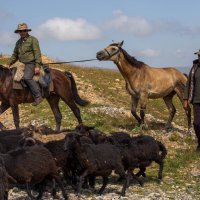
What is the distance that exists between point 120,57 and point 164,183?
283 inches

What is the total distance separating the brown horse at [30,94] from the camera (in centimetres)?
1625

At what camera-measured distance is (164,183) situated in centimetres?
1186

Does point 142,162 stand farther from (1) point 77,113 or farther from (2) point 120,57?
(2) point 120,57

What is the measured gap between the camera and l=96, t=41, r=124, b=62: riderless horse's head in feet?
58.7

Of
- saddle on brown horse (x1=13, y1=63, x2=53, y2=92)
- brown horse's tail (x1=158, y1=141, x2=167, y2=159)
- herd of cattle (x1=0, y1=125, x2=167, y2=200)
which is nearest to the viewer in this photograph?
herd of cattle (x1=0, y1=125, x2=167, y2=200)

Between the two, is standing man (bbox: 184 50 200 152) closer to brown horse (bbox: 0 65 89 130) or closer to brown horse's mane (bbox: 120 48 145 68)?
brown horse's mane (bbox: 120 48 145 68)

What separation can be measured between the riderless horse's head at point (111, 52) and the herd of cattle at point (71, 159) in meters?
6.06

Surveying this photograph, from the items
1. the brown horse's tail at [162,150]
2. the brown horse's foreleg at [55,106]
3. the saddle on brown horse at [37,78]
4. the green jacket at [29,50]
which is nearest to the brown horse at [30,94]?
the brown horse's foreleg at [55,106]

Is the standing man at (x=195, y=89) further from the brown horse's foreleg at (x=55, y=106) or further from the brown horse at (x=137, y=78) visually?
the brown horse's foreleg at (x=55, y=106)

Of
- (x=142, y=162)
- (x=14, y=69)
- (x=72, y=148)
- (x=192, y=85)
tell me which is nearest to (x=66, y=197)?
(x=72, y=148)

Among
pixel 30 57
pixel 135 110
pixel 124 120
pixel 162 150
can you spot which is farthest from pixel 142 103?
pixel 162 150

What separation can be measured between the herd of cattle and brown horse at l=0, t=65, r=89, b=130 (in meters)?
4.04

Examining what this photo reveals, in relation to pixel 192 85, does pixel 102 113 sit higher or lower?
lower

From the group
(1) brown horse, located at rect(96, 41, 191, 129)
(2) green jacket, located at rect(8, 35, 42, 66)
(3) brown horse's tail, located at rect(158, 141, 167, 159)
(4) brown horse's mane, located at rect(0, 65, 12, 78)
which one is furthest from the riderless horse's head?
(3) brown horse's tail, located at rect(158, 141, 167, 159)
